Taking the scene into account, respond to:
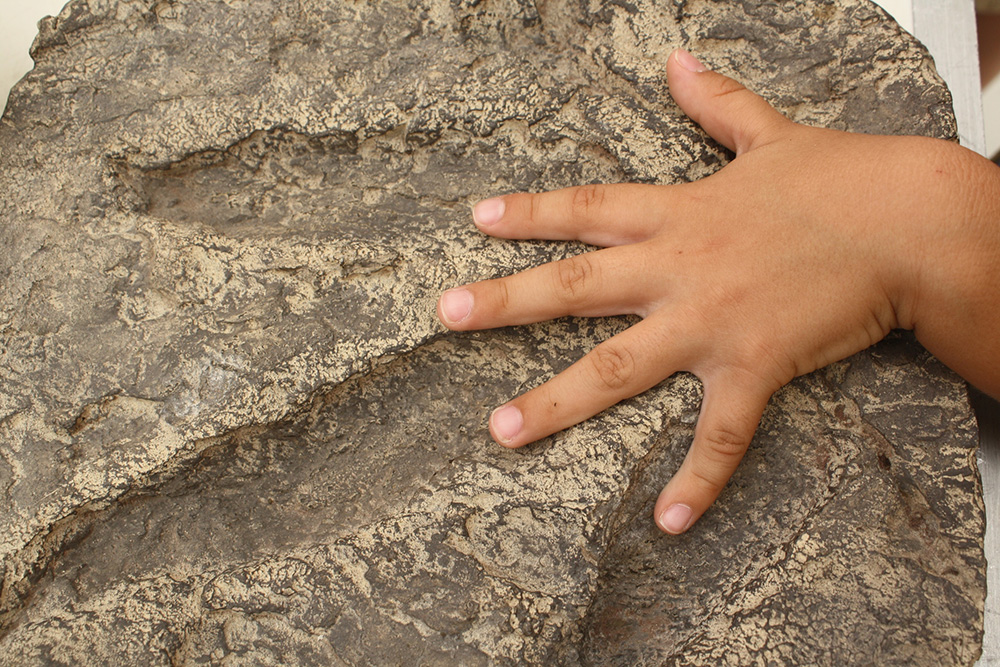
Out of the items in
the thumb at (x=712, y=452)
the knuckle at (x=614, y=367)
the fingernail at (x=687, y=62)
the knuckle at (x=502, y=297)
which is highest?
the fingernail at (x=687, y=62)

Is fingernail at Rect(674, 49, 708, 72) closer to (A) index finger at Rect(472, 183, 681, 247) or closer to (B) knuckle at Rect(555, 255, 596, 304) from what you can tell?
(A) index finger at Rect(472, 183, 681, 247)

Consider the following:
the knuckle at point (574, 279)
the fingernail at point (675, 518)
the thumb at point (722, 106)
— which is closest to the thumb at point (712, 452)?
the fingernail at point (675, 518)

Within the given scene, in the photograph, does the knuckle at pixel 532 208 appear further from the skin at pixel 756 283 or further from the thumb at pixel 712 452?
the thumb at pixel 712 452

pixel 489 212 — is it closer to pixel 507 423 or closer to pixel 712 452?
pixel 507 423

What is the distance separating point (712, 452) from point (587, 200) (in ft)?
0.93

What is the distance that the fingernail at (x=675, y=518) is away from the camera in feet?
2.66

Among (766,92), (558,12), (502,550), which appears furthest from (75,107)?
(766,92)

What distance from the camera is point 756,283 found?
2.61ft

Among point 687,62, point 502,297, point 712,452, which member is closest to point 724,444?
point 712,452

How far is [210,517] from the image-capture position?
0.85 metres

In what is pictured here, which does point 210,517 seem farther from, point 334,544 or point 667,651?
point 667,651

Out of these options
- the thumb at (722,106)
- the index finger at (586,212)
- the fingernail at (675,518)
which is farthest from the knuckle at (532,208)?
the fingernail at (675,518)

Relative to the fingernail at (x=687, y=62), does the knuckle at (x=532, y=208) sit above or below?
below

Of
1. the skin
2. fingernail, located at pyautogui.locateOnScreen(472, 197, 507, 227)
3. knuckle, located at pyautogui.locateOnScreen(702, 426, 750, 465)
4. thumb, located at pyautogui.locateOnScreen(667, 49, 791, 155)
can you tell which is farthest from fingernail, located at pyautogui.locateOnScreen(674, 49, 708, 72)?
knuckle, located at pyautogui.locateOnScreen(702, 426, 750, 465)
